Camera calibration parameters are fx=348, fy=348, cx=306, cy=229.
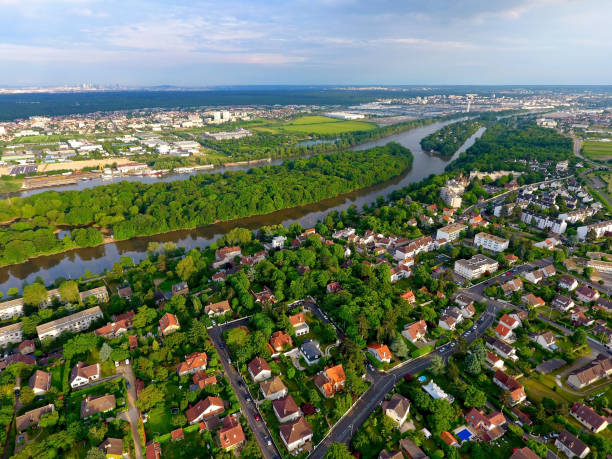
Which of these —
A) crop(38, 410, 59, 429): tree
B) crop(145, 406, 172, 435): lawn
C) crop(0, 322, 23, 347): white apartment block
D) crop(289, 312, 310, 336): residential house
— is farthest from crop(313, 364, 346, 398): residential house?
crop(0, 322, 23, 347): white apartment block

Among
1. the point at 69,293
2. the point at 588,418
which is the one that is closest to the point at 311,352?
the point at 588,418

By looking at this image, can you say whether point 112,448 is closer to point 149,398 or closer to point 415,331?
point 149,398

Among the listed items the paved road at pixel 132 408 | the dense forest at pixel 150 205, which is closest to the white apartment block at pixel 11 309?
the dense forest at pixel 150 205

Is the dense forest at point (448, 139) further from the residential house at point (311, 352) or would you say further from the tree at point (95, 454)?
the tree at point (95, 454)

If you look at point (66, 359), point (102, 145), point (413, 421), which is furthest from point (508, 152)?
point (102, 145)

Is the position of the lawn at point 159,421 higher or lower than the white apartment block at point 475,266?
lower

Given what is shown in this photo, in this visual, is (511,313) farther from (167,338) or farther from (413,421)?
(167,338)

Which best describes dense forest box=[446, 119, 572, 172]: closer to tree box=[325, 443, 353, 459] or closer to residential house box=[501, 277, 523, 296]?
residential house box=[501, 277, 523, 296]
